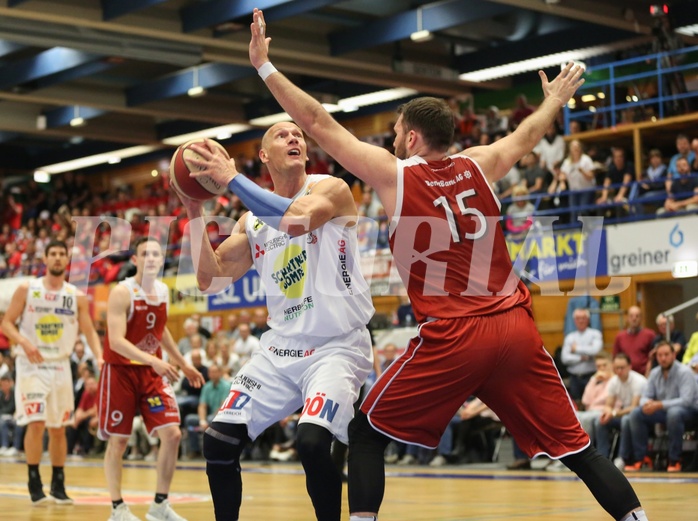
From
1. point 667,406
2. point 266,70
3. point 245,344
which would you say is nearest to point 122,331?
point 266,70

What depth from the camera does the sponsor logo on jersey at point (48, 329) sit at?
9.43 metres

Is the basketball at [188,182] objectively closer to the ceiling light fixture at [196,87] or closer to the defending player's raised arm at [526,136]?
the defending player's raised arm at [526,136]

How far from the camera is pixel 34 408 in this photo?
926cm

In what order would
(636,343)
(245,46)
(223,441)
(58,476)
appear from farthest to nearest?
(245,46), (636,343), (58,476), (223,441)

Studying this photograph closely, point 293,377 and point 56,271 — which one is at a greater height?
point 56,271

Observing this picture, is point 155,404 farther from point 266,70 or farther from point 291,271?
point 266,70

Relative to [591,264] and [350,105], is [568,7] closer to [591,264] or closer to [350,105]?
[591,264]

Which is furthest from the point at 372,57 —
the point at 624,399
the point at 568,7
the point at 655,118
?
the point at 624,399

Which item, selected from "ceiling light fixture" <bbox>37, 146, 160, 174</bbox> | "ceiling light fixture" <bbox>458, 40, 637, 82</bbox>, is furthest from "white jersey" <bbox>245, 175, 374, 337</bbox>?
"ceiling light fixture" <bbox>37, 146, 160, 174</bbox>

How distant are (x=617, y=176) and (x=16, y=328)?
9.88m

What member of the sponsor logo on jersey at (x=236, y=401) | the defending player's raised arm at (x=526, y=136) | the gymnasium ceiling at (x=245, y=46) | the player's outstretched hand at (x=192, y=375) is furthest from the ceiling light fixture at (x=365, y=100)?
the sponsor logo on jersey at (x=236, y=401)

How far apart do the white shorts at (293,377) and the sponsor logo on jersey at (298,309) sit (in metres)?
0.11

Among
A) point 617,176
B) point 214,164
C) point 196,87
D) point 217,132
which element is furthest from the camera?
point 217,132

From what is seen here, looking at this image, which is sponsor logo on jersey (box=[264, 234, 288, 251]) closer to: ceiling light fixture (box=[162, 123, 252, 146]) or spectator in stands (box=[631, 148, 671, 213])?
spectator in stands (box=[631, 148, 671, 213])
